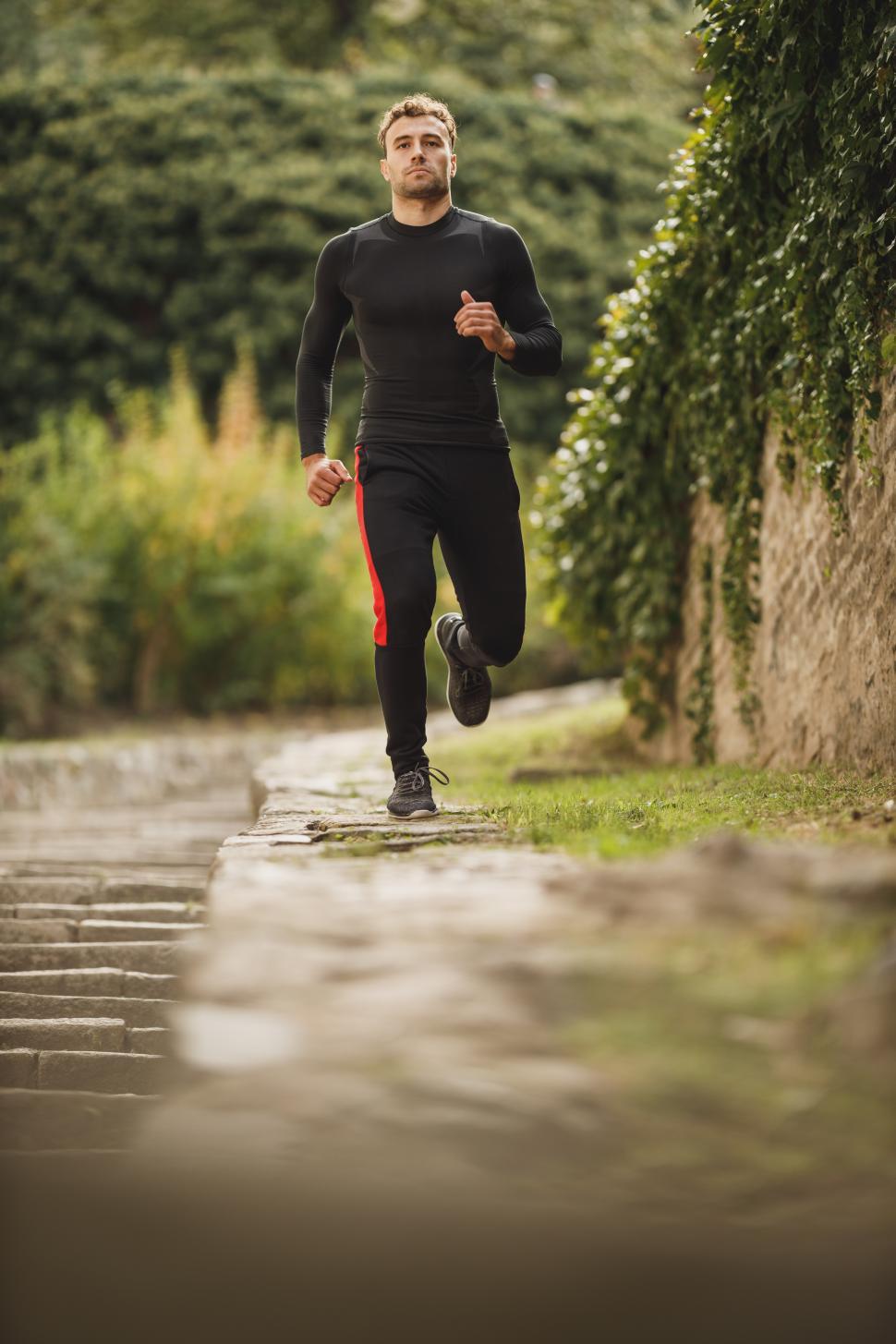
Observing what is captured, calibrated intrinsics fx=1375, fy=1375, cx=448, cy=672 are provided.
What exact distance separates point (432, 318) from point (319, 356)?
1.42 ft

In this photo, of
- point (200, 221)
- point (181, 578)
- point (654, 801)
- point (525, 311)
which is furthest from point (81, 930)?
point (200, 221)

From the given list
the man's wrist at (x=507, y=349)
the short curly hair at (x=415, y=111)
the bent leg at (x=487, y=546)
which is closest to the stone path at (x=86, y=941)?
the bent leg at (x=487, y=546)

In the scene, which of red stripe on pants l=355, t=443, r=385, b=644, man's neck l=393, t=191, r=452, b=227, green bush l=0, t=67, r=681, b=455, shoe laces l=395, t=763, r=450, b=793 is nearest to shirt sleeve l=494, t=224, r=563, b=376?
man's neck l=393, t=191, r=452, b=227

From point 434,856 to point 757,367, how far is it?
2.59 metres

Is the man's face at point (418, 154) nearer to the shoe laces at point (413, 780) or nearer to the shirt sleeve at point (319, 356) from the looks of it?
the shirt sleeve at point (319, 356)

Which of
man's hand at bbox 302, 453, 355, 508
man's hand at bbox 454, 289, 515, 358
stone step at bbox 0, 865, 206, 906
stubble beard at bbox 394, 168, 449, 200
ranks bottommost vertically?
stone step at bbox 0, 865, 206, 906

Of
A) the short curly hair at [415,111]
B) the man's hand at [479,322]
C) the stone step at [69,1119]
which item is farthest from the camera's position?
the short curly hair at [415,111]

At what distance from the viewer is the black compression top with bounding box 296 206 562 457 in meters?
3.55

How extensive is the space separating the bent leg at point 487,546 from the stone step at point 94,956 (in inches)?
49.2

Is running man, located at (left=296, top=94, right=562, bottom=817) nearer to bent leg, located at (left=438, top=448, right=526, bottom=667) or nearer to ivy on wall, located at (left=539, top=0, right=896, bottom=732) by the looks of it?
bent leg, located at (left=438, top=448, right=526, bottom=667)

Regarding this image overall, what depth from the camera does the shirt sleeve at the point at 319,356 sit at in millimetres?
3727

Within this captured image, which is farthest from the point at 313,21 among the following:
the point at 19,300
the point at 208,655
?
the point at 208,655

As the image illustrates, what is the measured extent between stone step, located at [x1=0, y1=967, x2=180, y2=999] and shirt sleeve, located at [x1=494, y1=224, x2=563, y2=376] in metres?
1.85

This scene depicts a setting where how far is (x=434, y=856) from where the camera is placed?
2670mm
